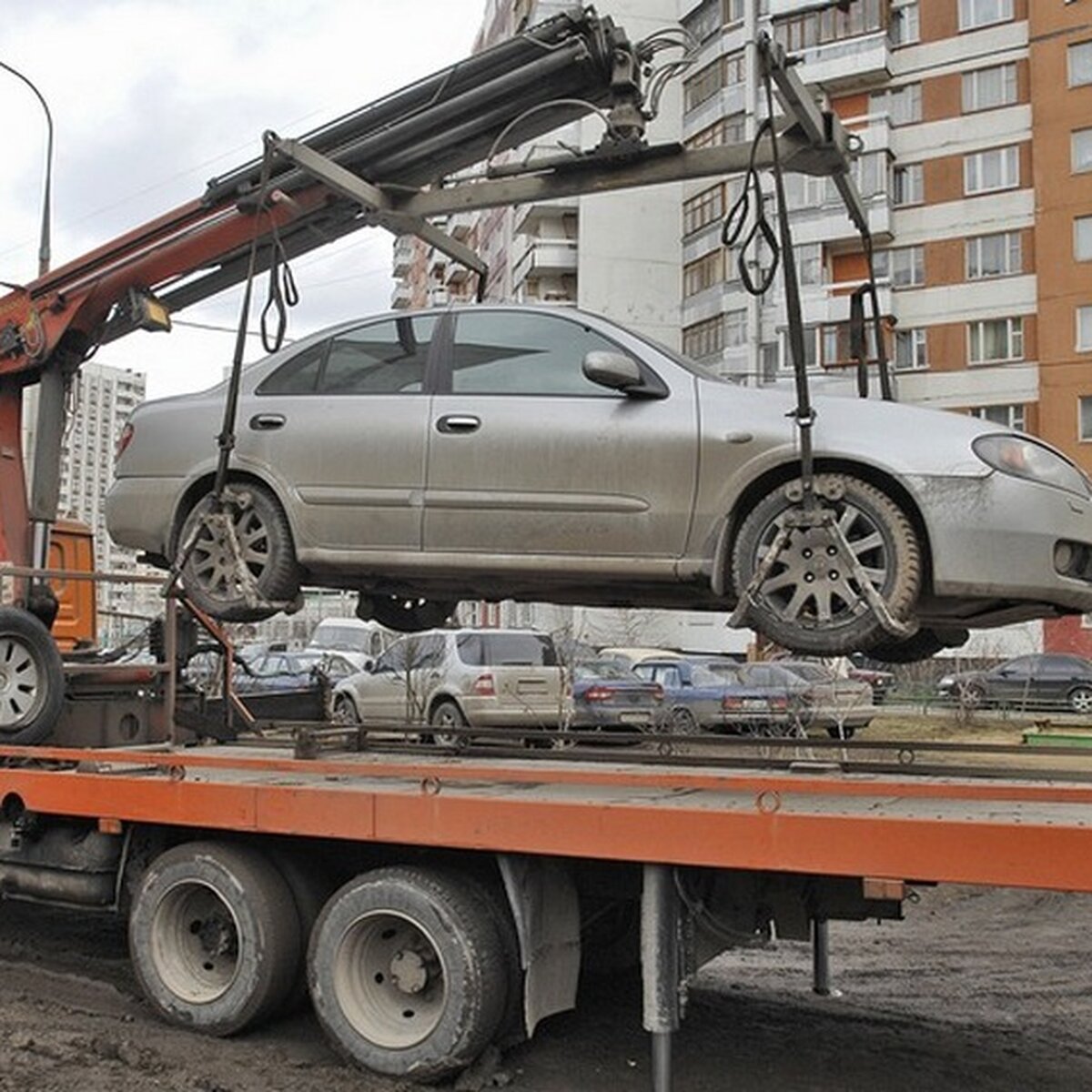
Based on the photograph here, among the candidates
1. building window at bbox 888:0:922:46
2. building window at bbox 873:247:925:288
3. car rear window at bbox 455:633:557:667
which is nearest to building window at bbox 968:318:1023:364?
building window at bbox 873:247:925:288

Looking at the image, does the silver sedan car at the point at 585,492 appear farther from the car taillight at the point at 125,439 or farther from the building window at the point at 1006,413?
the building window at the point at 1006,413

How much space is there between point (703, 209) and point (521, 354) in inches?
1430

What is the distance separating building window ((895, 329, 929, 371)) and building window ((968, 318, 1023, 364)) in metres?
1.21

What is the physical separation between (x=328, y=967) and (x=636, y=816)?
1485 millimetres

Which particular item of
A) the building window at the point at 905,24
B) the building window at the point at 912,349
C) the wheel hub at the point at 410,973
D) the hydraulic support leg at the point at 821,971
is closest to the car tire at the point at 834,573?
the wheel hub at the point at 410,973

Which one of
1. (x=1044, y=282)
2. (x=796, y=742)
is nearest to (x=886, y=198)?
(x=1044, y=282)

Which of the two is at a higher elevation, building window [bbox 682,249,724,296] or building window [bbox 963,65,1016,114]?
building window [bbox 963,65,1016,114]

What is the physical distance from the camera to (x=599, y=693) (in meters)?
16.7

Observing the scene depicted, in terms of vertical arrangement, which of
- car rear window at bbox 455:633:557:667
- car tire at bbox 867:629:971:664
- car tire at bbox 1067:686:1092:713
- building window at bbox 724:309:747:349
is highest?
building window at bbox 724:309:747:349

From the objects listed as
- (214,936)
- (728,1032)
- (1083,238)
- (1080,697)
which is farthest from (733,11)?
(214,936)

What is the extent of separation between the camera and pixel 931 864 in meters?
4.11

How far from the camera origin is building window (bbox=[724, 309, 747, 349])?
3734 cm

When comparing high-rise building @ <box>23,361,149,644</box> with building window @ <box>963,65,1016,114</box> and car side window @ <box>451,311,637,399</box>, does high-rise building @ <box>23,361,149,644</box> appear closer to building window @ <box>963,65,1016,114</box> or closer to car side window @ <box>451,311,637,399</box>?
car side window @ <box>451,311,637,399</box>

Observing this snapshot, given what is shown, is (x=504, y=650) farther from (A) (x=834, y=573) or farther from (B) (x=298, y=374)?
(A) (x=834, y=573)
